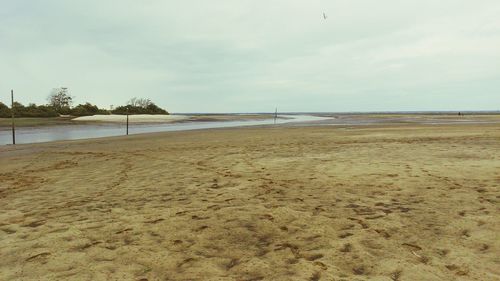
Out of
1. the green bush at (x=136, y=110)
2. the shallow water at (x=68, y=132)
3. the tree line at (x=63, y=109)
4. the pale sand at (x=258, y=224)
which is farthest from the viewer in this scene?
the green bush at (x=136, y=110)

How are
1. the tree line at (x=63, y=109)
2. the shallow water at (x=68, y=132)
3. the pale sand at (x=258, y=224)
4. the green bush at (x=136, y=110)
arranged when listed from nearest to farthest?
1. the pale sand at (x=258, y=224)
2. the shallow water at (x=68, y=132)
3. the tree line at (x=63, y=109)
4. the green bush at (x=136, y=110)

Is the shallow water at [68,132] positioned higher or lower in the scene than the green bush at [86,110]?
lower

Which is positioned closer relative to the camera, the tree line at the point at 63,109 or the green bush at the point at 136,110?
the tree line at the point at 63,109

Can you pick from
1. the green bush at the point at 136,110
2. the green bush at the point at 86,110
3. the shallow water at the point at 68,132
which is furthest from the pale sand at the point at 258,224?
the green bush at the point at 136,110

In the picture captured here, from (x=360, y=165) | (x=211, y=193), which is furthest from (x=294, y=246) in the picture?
(x=360, y=165)

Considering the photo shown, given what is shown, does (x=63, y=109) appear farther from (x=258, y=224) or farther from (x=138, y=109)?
(x=258, y=224)

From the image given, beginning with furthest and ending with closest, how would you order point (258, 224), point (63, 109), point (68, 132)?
point (63, 109), point (68, 132), point (258, 224)

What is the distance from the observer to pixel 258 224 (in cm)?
561

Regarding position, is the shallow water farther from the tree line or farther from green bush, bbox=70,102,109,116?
green bush, bbox=70,102,109,116

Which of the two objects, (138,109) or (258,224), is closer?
(258,224)

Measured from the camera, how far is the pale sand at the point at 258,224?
4078 millimetres

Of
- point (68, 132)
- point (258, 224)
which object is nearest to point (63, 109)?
point (68, 132)

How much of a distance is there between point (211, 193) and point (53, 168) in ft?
25.0

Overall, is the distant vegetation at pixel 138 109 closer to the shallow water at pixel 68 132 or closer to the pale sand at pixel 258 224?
the shallow water at pixel 68 132
